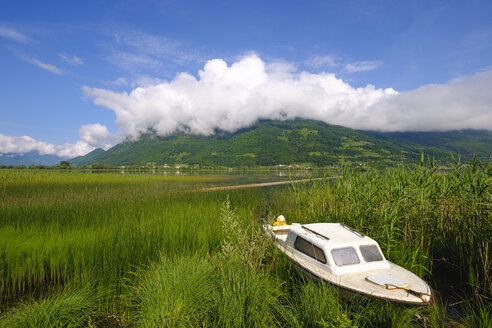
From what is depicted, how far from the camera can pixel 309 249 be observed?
22.1 ft

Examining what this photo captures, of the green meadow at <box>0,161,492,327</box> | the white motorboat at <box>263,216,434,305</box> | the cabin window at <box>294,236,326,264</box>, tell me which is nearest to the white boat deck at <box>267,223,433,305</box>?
the white motorboat at <box>263,216,434,305</box>

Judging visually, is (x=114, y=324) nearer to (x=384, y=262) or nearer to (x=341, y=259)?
(x=341, y=259)

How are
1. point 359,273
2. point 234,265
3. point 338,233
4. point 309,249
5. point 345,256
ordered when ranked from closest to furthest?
point 234,265 < point 359,273 < point 345,256 < point 309,249 < point 338,233

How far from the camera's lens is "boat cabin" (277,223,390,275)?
5938 mm

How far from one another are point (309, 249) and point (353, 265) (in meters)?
1.24

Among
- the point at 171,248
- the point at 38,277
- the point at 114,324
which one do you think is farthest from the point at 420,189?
the point at 38,277

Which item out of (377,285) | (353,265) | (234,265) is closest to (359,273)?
(353,265)

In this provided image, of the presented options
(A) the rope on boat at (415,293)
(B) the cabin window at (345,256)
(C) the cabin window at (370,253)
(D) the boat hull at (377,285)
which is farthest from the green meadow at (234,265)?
(C) the cabin window at (370,253)

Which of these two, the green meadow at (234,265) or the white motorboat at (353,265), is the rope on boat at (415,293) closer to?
the white motorboat at (353,265)

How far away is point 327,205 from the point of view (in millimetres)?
12102

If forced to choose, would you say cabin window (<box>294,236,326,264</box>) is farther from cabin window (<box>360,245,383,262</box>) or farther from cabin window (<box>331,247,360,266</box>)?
cabin window (<box>360,245,383,262</box>)

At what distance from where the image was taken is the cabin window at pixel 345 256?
5977 mm

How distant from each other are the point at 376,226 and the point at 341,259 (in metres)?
3.90

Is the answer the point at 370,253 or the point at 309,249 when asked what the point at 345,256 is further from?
the point at 309,249
